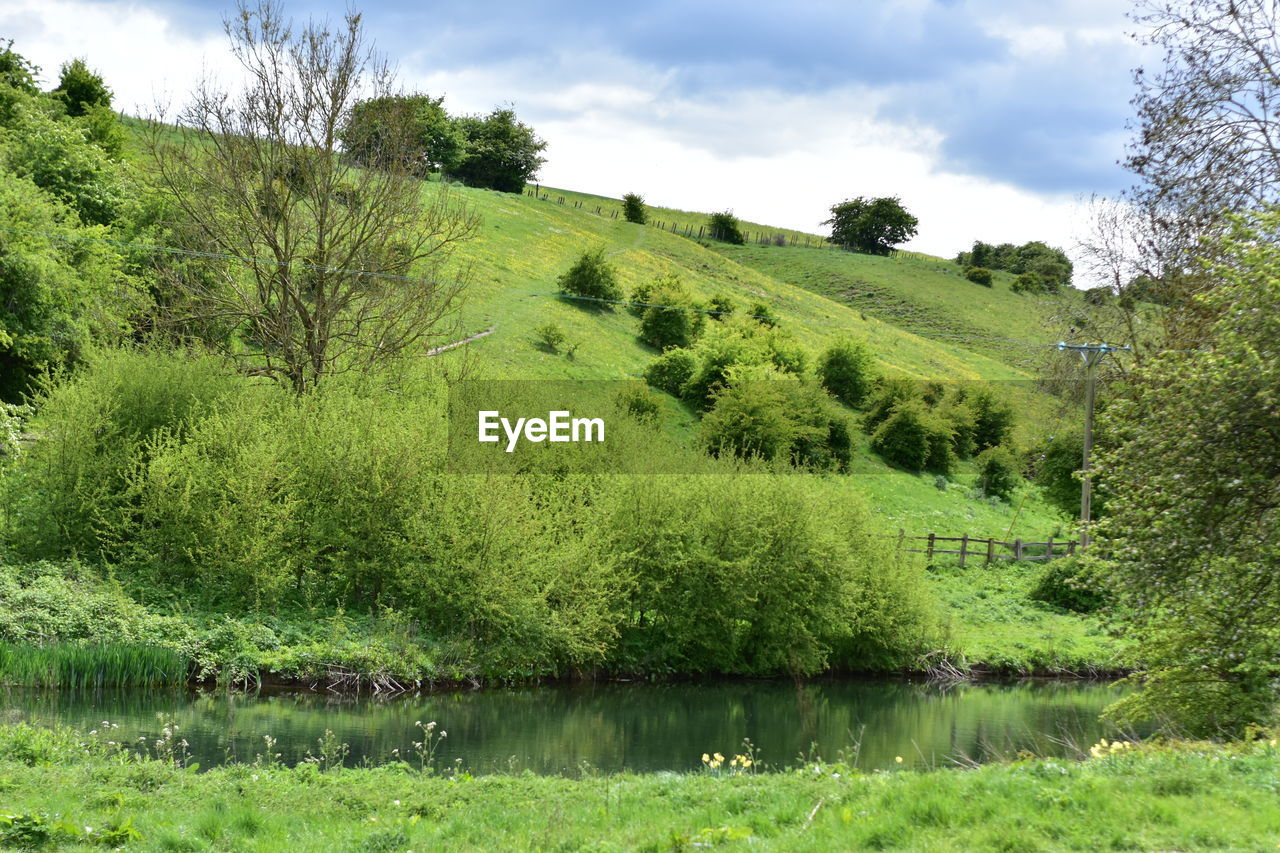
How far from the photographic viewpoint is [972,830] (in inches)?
314

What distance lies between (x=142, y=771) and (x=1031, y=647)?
27.3m

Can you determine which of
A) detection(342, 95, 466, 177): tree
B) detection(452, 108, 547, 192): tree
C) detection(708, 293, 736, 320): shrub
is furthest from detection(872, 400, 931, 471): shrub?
detection(452, 108, 547, 192): tree

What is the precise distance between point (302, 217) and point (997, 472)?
37414 mm

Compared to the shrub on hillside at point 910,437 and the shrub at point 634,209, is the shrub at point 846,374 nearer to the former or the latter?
the shrub on hillside at point 910,437

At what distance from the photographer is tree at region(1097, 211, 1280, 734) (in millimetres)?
12102

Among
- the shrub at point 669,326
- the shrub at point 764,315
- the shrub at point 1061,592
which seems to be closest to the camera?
the shrub at point 1061,592

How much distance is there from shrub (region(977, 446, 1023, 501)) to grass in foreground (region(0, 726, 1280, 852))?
143 feet

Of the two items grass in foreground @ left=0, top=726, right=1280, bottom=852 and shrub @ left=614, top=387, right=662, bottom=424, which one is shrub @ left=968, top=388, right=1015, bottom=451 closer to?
shrub @ left=614, top=387, right=662, bottom=424

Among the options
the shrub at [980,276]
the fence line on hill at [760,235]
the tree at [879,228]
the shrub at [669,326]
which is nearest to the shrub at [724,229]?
the fence line on hill at [760,235]

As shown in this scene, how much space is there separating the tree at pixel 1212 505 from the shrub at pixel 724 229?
107222mm

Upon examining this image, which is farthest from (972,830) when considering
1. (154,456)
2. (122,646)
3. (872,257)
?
(872,257)

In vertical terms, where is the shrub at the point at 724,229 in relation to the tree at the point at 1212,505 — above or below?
above

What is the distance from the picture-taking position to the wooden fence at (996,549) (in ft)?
137

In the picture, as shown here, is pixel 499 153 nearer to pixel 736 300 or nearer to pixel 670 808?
pixel 736 300
